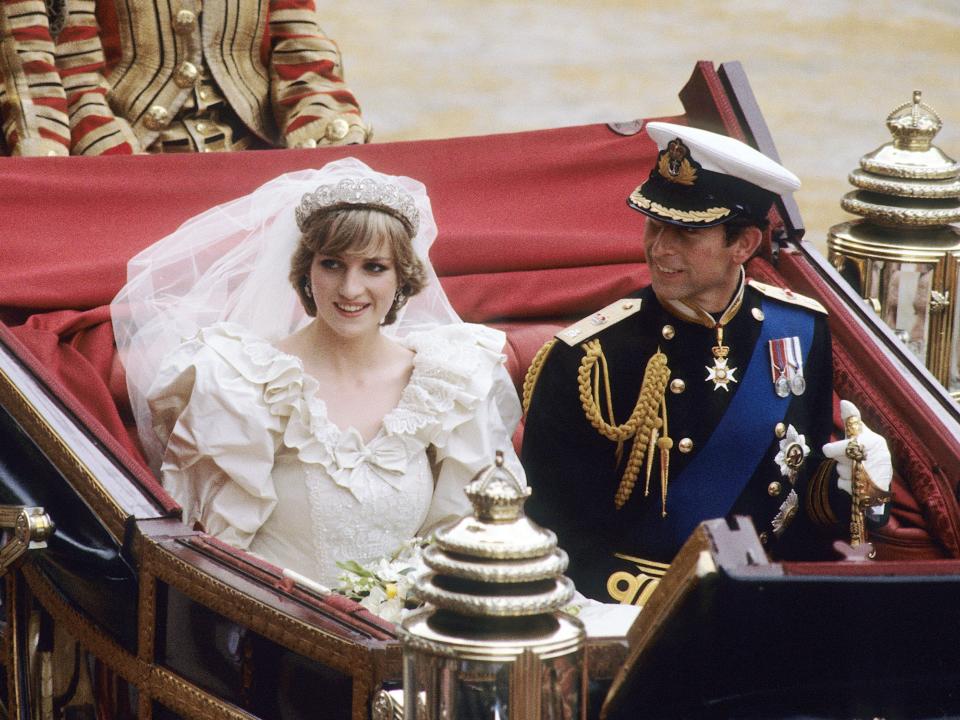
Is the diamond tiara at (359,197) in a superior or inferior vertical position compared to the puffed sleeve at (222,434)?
superior

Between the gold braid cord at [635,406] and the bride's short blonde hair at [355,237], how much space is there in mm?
333

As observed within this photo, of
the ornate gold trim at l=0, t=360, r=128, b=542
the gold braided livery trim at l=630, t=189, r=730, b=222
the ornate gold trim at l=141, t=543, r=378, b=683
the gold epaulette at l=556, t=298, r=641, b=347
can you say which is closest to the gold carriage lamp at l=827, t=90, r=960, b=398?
the gold epaulette at l=556, t=298, r=641, b=347

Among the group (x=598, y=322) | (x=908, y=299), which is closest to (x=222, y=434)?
(x=598, y=322)

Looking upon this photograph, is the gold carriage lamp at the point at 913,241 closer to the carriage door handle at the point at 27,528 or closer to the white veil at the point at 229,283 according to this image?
Result: the white veil at the point at 229,283

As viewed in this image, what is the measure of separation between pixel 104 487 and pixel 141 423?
463 millimetres

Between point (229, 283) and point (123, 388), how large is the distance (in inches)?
10.8

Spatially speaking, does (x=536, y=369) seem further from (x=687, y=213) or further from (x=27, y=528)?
(x=27, y=528)

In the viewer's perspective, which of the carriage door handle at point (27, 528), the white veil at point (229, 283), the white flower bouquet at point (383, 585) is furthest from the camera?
the white veil at point (229, 283)

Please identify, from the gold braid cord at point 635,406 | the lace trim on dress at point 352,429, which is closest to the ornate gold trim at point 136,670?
the lace trim on dress at point 352,429

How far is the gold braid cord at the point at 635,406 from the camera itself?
106 inches

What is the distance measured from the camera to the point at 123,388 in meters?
3.02

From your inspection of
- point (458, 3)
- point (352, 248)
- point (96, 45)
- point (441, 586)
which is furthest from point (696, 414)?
point (458, 3)

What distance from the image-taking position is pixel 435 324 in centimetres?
315

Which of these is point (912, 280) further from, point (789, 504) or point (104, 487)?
point (104, 487)
